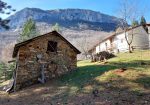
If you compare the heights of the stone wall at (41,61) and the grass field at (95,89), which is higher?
the stone wall at (41,61)

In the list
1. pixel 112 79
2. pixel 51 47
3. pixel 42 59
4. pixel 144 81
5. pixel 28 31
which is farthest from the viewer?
pixel 28 31

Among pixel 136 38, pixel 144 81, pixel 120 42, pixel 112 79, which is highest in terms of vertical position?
pixel 136 38

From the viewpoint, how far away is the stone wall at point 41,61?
30438 millimetres

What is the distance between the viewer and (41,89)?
2750cm

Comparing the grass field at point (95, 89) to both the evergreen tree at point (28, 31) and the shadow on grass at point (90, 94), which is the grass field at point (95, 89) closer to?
the shadow on grass at point (90, 94)

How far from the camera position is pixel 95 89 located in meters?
23.6

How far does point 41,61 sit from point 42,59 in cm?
29

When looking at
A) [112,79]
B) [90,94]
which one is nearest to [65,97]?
[90,94]

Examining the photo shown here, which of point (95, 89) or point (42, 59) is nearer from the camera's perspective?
point (95, 89)

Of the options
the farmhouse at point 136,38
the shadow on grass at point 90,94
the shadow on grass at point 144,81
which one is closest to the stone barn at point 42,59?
the shadow on grass at point 90,94

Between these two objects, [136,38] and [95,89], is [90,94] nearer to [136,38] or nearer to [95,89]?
[95,89]

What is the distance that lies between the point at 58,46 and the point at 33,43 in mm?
3364

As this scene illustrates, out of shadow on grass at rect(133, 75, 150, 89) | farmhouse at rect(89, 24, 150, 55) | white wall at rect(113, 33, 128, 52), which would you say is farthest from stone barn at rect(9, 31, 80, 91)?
white wall at rect(113, 33, 128, 52)

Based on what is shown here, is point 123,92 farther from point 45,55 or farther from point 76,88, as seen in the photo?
point 45,55
